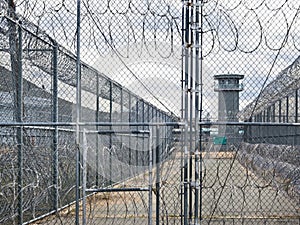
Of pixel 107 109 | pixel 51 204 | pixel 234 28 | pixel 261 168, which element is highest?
pixel 234 28

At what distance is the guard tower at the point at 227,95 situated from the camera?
19.9 ft

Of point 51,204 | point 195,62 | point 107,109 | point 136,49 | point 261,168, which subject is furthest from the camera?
point 107,109

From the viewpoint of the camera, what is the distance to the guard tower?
6.06m

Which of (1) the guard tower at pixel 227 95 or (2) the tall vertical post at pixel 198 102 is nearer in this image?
(2) the tall vertical post at pixel 198 102

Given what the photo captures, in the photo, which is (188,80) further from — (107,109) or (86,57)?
(107,109)

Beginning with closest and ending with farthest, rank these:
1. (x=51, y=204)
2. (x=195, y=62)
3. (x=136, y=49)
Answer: (x=195, y=62) < (x=136, y=49) < (x=51, y=204)

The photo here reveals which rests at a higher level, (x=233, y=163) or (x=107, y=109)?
(x=107, y=109)

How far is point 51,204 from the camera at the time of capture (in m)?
7.34

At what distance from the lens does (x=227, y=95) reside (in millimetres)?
6352

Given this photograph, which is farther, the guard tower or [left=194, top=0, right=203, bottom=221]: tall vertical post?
the guard tower

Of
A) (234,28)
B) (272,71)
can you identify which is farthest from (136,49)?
(272,71)

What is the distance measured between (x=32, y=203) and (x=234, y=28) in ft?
10.00

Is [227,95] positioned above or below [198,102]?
above

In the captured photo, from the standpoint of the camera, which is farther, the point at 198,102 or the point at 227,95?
the point at 227,95
